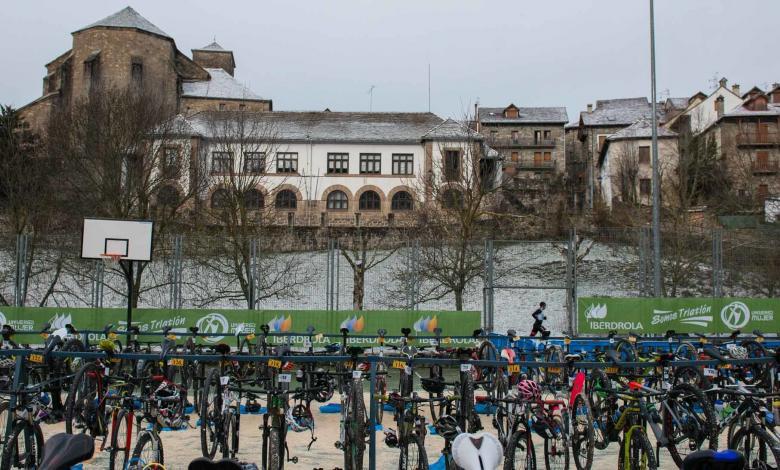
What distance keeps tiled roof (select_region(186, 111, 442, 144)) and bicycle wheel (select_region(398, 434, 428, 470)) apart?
52257 mm

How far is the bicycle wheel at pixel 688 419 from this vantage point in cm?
790

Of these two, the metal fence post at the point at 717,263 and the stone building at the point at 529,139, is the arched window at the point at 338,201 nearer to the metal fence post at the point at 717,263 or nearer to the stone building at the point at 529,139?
the stone building at the point at 529,139

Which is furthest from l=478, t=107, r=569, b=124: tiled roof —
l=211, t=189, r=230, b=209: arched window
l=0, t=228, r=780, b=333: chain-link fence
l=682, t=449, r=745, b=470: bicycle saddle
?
l=682, t=449, r=745, b=470: bicycle saddle

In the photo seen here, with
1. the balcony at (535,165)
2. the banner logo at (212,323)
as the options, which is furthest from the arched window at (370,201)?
the banner logo at (212,323)

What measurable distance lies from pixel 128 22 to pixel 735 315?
201 ft

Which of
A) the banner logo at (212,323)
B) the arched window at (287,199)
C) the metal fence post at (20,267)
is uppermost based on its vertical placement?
the arched window at (287,199)

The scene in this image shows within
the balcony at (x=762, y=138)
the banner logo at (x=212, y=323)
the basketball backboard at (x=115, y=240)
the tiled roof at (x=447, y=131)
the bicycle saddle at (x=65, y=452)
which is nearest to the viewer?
the bicycle saddle at (x=65, y=452)

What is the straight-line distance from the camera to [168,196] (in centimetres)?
3212

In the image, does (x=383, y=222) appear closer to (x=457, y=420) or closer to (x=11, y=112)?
(x=11, y=112)

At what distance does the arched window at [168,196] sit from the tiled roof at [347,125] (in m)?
27.1

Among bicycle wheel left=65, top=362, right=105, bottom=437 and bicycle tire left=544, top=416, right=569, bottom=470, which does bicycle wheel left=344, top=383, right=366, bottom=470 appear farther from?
bicycle wheel left=65, top=362, right=105, bottom=437

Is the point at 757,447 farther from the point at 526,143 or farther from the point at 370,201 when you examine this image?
the point at 526,143

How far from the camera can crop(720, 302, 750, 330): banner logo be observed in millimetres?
22734

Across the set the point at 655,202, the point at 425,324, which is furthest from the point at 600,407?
the point at 655,202
